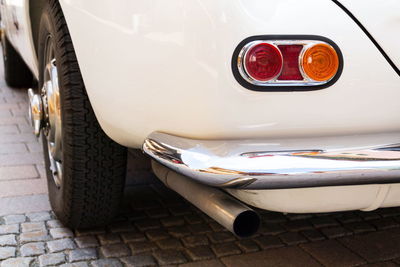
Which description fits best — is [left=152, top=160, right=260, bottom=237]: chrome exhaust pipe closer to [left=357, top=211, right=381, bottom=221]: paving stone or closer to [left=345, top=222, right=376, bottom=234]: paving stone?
[left=345, top=222, right=376, bottom=234]: paving stone

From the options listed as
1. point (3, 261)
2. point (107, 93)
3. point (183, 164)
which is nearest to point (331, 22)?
point (183, 164)

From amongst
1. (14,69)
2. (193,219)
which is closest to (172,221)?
(193,219)

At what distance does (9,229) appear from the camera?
2463 millimetres

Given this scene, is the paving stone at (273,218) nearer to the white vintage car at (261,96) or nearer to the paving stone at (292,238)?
the paving stone at (292,238)

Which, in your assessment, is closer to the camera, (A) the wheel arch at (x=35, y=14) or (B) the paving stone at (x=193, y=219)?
(B) the paving stone at (x=193, y=219)

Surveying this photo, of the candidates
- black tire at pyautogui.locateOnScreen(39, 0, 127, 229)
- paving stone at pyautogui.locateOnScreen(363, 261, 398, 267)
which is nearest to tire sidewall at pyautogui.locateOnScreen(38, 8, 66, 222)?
black tire at pyautogui.locateOnScreen(39, 0, 127, 229)

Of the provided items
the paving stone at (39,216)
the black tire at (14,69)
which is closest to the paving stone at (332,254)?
Answer: the paving stone at (39,216)

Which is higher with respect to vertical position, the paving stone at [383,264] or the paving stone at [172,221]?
the paving stone at [383,264]

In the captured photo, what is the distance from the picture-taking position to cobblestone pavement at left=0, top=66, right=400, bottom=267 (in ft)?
7.30

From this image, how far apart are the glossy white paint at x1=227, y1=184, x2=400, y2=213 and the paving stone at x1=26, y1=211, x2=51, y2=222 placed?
1211 millimetres

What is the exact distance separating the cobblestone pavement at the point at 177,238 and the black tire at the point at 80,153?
147mm

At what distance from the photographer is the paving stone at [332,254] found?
2.22 metres

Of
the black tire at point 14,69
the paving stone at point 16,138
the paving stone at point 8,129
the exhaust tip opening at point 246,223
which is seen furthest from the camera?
the black tire at point 14,69

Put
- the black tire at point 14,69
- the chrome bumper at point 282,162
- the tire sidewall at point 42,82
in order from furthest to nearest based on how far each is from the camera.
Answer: the black tire at point 14,69, the tire sidewall at point 42,82, the chrome bumper at point 282,162
